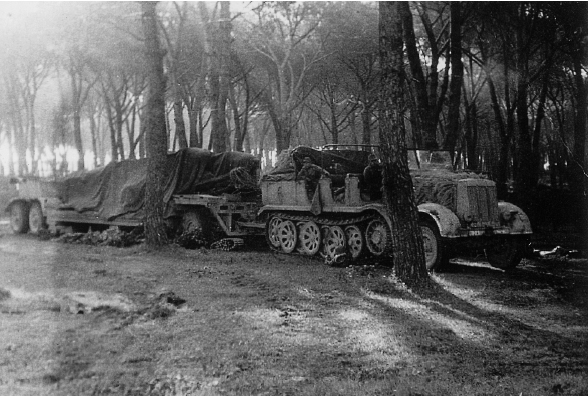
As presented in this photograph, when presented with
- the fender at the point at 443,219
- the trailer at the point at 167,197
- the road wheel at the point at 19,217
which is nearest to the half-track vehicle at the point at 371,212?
the fender at the point at 443,219

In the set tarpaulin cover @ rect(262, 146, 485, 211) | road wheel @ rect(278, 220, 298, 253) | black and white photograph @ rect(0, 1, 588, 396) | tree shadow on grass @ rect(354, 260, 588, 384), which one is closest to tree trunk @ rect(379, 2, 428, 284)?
black and white photograph @ rect(0, 1, 588, 396)

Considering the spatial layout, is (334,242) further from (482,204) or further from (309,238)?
(482,204)

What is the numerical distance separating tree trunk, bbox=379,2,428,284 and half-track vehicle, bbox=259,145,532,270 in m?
2.07

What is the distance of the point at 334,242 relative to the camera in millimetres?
13125

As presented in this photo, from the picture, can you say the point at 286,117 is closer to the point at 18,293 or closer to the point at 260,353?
the point at 18,293

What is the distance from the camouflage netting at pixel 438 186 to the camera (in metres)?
12.0

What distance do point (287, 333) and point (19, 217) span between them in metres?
16.5

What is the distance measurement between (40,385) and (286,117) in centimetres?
2248

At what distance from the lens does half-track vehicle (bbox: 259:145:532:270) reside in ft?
37.7

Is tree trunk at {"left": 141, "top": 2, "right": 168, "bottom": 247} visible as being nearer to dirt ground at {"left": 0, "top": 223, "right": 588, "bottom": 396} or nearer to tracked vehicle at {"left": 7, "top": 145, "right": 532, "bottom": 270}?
tracked vehicle at {"left": 7, "top": 145, "right": 532, "bottom": 270}

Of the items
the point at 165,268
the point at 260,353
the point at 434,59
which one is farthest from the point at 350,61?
the point at 260,353

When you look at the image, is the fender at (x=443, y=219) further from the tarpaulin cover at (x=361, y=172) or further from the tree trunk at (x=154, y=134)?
the tree trunk at (x=154, y=134)

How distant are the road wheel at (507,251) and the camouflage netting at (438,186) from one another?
1152 millimetres

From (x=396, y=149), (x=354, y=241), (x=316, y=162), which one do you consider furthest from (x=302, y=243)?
(x=396, y=149)
